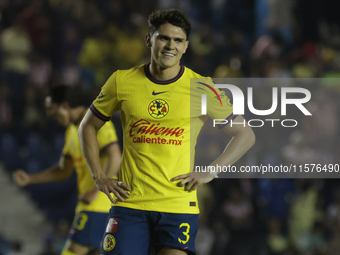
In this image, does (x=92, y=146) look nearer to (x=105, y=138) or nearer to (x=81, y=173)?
(x=105, y=138)

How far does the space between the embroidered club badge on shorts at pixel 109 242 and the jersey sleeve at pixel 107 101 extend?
0.77m

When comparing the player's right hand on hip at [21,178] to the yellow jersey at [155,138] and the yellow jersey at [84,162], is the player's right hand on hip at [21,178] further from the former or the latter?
the yellow jersey at [155,138]

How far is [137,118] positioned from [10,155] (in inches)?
226

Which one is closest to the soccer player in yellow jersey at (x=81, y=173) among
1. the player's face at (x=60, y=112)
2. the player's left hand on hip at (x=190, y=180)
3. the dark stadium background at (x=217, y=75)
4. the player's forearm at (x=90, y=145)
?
the player's face at (x=60, y=112)

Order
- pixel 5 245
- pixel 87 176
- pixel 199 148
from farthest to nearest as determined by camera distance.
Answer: pixel 199 148, pixel 5 245, pixel 87 176

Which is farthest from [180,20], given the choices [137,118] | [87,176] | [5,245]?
[5,245]

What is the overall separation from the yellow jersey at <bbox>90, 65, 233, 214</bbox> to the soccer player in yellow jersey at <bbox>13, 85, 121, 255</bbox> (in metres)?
1.11

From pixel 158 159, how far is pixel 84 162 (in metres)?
1.74

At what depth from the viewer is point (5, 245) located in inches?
284

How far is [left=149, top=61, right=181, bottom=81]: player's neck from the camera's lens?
293 cm

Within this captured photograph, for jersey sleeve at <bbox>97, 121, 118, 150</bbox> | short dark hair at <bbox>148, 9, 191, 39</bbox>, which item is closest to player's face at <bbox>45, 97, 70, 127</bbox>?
jersey sleeve at <bbox>97, 121, 118, 150</bbox>

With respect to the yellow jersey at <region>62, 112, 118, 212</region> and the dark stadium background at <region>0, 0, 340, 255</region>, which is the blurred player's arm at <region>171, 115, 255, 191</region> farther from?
the dark stadium background at <region>0, 0, 340, 255</region>

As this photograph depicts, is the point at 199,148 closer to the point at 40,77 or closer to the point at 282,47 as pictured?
the point at 282,47

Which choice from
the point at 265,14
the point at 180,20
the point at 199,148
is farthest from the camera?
the point at 265,14
